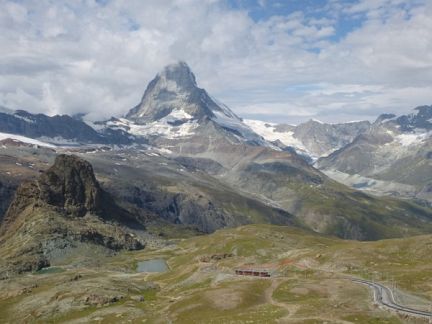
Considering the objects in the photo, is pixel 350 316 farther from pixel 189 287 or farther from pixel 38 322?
pixel 38 322

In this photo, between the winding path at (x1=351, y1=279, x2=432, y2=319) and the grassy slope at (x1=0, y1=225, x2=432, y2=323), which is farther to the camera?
the grassy slope at (x1=0, y1=225, x2=432, y2=323)

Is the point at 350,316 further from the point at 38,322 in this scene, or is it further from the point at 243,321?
the point at 38,322

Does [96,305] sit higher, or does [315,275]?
[315,275]

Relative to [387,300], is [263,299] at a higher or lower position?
lower

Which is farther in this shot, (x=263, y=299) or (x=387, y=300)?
(x=263, y=299)

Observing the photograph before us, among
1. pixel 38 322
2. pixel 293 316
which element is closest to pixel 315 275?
pixel 293 316

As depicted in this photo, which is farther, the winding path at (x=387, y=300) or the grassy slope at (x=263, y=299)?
the grassy slope at (x=263, y=299)

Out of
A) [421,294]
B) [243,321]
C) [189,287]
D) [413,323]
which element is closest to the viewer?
[413,323]

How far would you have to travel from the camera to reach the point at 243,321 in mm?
125938

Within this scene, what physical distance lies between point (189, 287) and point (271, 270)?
96.0 feet

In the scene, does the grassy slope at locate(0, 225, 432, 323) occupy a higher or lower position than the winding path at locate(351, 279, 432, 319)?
lower

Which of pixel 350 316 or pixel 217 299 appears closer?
pixel 350 316

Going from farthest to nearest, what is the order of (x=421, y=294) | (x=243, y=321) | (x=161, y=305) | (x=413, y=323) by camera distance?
(x=161, y=305), (x=421, y=294), (x=243, y=321), (x=413, y=323)

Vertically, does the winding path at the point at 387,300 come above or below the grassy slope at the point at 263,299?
above
